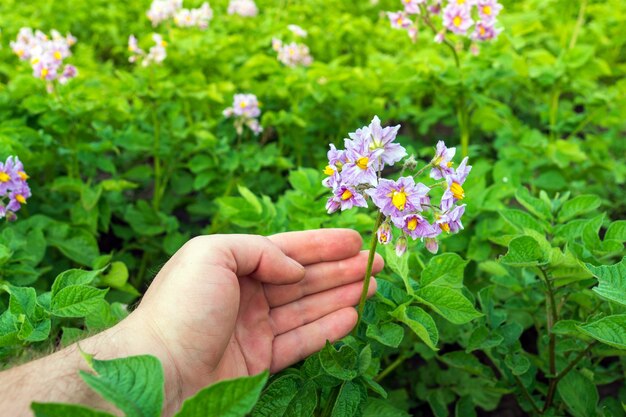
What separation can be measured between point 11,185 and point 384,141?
1.22 m

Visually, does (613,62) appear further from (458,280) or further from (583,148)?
(458,280)

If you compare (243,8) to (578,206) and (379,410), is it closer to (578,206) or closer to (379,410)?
(578,206)

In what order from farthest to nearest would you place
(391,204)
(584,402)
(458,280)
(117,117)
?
(117,117), (584,402), (458,280), (391,204)

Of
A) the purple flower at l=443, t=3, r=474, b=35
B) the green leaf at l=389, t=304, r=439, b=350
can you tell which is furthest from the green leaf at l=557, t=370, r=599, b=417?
the purple flower at l=443, t=3, r=474, b=35

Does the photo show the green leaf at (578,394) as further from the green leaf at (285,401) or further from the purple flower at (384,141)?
the purple flower at (384,141)

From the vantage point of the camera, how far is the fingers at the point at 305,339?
1561 mm

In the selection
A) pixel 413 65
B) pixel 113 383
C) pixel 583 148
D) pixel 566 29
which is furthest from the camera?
pixel 566 29

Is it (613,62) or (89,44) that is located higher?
(89,44)

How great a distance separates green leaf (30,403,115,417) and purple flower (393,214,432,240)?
2.26 feet

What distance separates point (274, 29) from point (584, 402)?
2.94 metres

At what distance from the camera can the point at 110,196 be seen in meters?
2.75

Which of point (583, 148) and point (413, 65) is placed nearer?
point (413, 65)

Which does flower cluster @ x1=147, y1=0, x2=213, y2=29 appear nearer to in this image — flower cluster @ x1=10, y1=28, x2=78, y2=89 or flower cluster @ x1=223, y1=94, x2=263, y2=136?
flower cluster @ x1=10, y1=28, x2=78, y2=89

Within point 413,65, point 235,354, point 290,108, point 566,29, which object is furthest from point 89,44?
point 235,354
